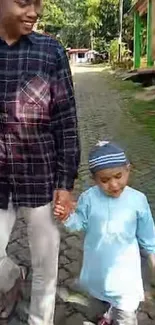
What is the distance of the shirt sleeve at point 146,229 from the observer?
2.57 meters

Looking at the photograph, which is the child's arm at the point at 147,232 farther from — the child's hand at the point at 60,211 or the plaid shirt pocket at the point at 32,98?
the plaid shirt pocket at the point at 32,98

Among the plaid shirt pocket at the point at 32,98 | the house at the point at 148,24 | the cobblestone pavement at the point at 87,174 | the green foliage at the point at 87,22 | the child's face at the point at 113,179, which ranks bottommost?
Answer: the cobblestone pavement at the point at 87,174

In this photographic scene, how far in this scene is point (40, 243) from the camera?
8.32 feet

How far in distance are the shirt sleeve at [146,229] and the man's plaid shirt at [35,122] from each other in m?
0.39

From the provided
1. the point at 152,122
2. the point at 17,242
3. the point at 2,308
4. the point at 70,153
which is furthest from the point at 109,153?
the point at 152,122

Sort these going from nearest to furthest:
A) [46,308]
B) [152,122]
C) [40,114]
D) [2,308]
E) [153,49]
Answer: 1. [40,114]
2. [46,308]
3. [2,308]
4. [152,122]
5. [153,49]

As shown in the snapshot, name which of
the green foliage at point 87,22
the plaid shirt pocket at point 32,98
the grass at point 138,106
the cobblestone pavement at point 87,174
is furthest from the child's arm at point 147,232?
the green foliage at point 87,22

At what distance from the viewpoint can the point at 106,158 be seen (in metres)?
2.48

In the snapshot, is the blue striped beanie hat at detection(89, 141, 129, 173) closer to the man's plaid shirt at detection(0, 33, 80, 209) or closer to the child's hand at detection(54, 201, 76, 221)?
the man's plaid shirt at detection(0, 33, 80, 209)

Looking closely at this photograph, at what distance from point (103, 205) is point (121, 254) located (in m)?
0.25

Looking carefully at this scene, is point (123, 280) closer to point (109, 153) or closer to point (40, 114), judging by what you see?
point (109, 153)

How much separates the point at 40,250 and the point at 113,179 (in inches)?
18.8

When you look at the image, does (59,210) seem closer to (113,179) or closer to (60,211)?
(60,211)

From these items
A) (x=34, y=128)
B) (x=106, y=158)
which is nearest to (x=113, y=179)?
(x=106, y=158)
